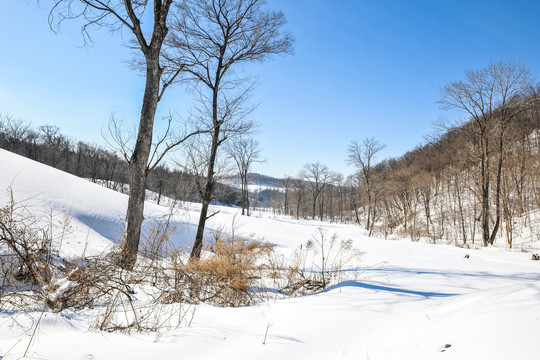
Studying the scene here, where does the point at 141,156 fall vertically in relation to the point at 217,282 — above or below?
above

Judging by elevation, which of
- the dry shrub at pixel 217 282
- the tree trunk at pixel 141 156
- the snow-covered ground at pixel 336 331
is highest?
the tree trunk at pixel 141 156

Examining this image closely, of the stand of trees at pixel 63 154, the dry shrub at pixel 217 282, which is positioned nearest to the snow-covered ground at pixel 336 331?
the dry shrub at pixel 217 282

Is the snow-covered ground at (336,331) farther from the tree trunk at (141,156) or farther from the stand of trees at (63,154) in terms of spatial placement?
the stand of trees at (63,154)

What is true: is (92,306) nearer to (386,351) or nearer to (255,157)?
→ (386,351)

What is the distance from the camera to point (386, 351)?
1694 millimetres

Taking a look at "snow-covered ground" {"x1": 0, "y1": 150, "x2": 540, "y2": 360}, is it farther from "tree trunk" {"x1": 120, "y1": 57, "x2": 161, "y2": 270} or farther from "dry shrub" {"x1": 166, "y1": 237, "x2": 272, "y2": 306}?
"tree trunk" {"x1": 120, "y1": 57, "x2": 161, "y2": 270}

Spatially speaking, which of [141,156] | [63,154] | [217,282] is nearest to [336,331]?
[217,282]

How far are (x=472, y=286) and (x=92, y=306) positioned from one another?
18.0 ft

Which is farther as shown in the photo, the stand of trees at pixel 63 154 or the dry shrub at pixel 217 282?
the stand of trees at pixel 63 154

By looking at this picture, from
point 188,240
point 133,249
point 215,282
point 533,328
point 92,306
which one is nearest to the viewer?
point 533,328

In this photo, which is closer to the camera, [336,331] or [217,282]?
[336,331]

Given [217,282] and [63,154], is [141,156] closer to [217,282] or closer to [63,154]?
[217,282]

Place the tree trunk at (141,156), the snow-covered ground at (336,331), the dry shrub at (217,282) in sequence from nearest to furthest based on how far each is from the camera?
1. the snow-covered ground at (336,331)
2. the dry shrub at (217,282)
3. the tree trunk at (141,156)

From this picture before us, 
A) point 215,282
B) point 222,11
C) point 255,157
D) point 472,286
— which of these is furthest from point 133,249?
point 255,157
